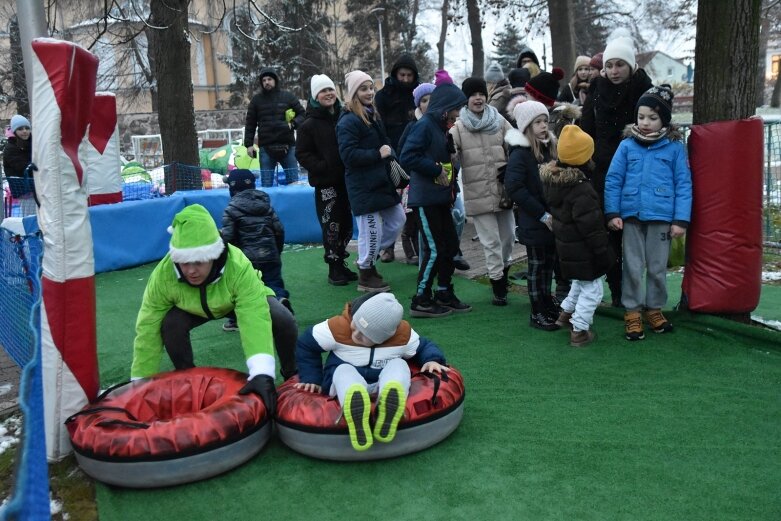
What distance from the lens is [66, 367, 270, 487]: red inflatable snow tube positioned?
3.34 metres

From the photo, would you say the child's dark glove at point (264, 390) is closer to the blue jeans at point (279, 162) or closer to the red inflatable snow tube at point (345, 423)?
the red inflatable snow tube at point (345, 423)

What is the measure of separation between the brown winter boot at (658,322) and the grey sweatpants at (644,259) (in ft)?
0.43

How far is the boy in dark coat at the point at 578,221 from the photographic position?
4.92 metres

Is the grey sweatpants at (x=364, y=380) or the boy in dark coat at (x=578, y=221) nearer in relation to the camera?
the grey sweatpants at (x=364, y=380)

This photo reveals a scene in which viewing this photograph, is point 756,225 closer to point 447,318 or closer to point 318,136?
point 447,318

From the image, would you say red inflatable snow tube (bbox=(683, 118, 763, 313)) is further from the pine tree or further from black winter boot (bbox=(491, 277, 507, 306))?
the pine tree

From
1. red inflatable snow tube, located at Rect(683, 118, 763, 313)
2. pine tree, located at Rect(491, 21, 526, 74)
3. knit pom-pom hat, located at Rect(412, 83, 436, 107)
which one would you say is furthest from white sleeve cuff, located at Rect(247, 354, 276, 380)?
pine tree, located at Rect(491, 21, 526, 74)

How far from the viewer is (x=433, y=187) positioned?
5.85 m

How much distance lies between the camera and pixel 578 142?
4906mm

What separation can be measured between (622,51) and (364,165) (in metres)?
2.27

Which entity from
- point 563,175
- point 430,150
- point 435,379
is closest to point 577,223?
point 563,175

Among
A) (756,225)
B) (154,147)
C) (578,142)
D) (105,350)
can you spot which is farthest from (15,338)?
(154,147)

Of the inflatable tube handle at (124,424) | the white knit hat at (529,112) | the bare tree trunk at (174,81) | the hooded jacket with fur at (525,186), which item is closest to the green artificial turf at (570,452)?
the inflatable tube handle at (124,424)

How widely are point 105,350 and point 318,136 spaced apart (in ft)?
8.71
